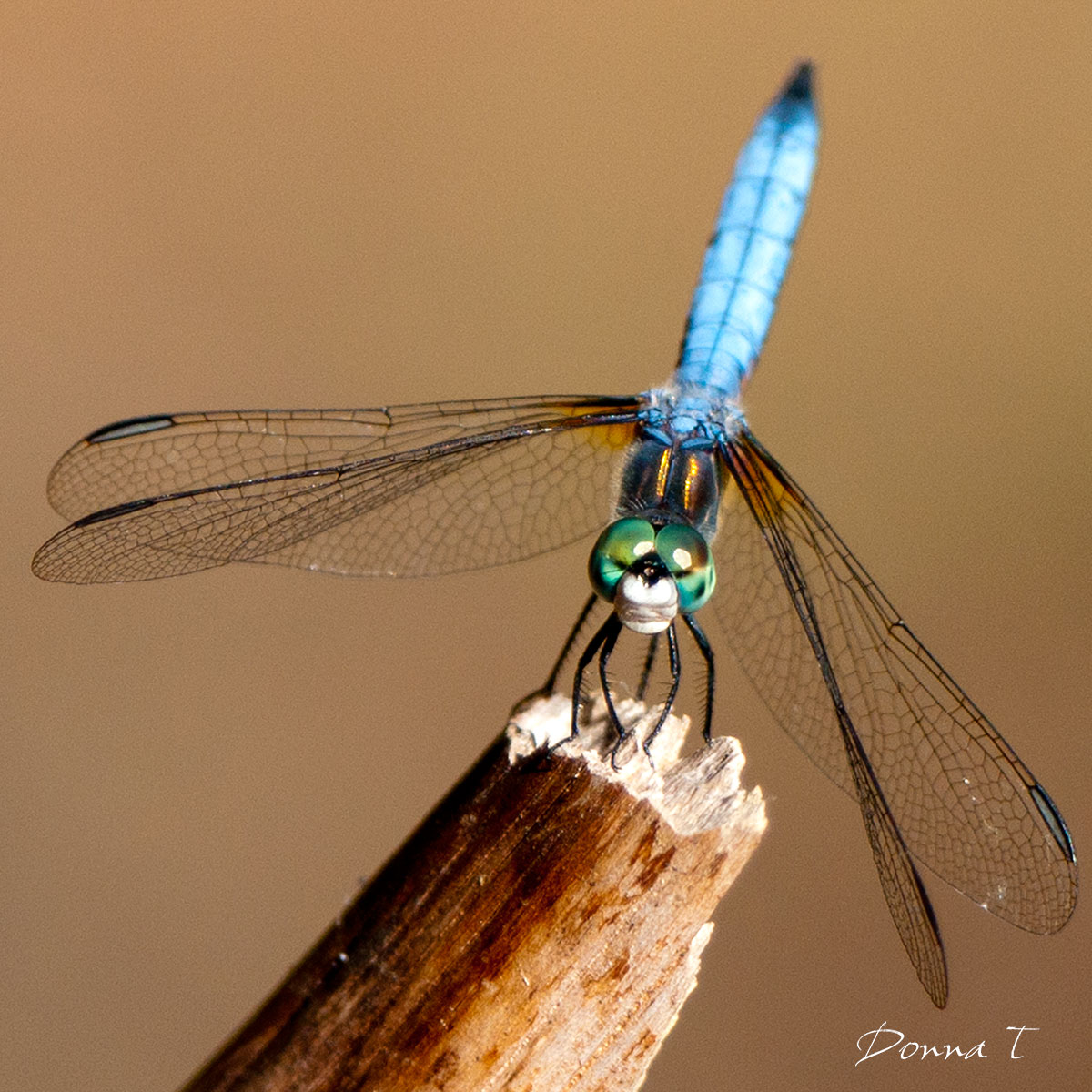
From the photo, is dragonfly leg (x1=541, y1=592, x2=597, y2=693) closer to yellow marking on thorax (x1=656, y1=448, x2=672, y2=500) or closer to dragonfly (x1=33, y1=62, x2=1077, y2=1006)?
dragonfly (x1=33, y1=62, x2=1077, y2=1006)

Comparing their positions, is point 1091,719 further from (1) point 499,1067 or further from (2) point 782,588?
(1) point 499,1067

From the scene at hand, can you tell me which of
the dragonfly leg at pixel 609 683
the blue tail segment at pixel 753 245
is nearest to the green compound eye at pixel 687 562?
the dragonfly leg at pixel 609 683

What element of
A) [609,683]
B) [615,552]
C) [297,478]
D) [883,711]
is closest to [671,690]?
[609,683]

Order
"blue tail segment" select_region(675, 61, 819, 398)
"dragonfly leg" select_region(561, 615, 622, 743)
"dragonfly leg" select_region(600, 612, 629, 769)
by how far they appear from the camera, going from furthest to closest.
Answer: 1. "blue tail segment" select_region(675, 61, 819, 398)
2. "dragonfly leg" select_region(561, 615, 622, 743)
3. "dragonfly leg" select_region(600, 612, 629, 769)

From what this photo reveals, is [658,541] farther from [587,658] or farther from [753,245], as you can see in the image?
[753,245]

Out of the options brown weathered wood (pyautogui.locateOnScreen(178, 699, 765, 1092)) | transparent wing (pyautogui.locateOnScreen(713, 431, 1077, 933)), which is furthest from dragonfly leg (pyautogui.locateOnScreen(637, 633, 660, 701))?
brown weathered wood (pyautogui.locateOnScreen(178, 699, 765, 1092))

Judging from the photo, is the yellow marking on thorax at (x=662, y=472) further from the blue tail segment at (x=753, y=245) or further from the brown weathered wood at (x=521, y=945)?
the brown weathered wood at (x=521, y=945)
